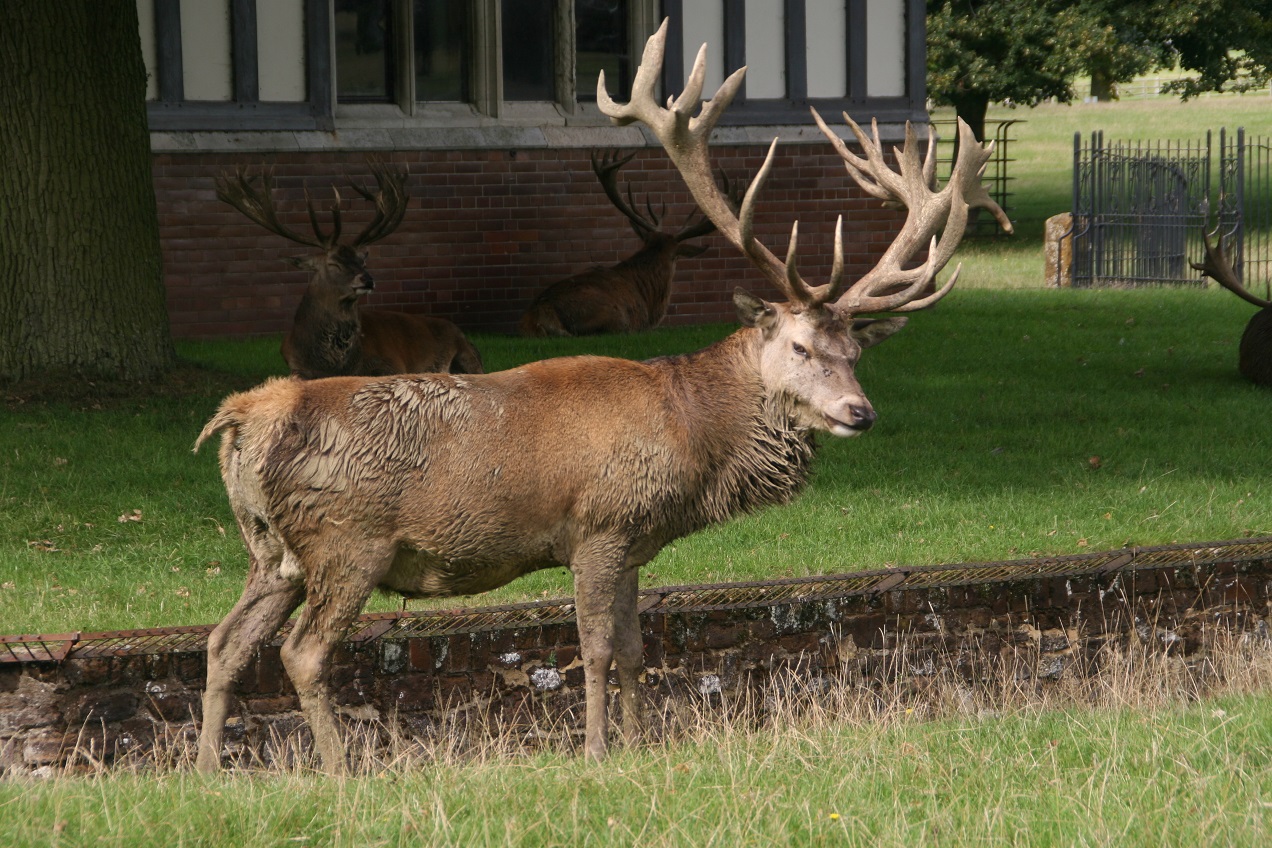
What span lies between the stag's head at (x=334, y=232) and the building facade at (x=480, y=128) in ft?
4.24

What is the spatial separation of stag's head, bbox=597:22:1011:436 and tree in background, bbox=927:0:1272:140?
972 inches

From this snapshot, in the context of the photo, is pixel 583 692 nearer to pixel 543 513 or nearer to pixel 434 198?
pixel 543 513

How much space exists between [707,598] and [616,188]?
35.6 ft

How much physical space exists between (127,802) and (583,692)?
123 inches

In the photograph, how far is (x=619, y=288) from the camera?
1786 centimetres

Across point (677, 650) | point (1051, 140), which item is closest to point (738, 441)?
point (677, 650)

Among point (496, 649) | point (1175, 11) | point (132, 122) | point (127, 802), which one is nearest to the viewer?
point (127, 802)

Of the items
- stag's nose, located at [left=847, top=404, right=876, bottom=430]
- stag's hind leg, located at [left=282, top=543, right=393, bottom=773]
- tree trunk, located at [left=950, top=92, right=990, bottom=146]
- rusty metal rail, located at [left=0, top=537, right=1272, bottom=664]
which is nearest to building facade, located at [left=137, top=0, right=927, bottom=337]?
rusty metal rail, located at [left=0, top=537, right=1272, bottom=664]

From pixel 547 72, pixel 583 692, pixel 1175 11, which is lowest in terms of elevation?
pixel 583 692

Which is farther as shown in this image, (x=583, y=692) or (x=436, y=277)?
(x=436, y=277)

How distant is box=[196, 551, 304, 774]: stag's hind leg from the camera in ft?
21.1

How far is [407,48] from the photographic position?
1739 centimetres

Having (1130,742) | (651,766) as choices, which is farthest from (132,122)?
(1130,742)

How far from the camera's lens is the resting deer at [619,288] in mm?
17406
